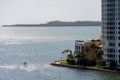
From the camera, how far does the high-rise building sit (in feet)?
378

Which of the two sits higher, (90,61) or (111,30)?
(111,30)

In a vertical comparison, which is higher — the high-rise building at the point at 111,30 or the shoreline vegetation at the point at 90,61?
the high-rise building at the point at 111,30

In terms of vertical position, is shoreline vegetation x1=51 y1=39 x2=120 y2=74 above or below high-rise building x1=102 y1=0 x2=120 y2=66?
below

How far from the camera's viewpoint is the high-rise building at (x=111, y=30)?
378ft

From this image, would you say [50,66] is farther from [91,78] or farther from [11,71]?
[91,78]

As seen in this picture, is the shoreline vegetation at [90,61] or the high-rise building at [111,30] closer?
the shoreline vegetation at [90,61]

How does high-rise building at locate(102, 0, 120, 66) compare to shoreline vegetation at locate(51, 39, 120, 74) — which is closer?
shoreline vegetation at locate(51, 39, 120, 74)

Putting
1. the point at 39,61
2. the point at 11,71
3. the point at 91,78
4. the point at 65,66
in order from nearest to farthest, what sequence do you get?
1. the point at 91,78
2. the point at 11,71
3. the point at 65,66
4. the point at 39,61

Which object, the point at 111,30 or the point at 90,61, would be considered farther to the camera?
the point at 90,61

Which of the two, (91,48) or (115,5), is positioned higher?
(115,5)

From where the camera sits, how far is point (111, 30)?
11600 cm

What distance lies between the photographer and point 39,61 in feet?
449

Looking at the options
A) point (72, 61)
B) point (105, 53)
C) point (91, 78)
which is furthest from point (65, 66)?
point (91, 78)

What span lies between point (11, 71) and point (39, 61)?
984 inches
